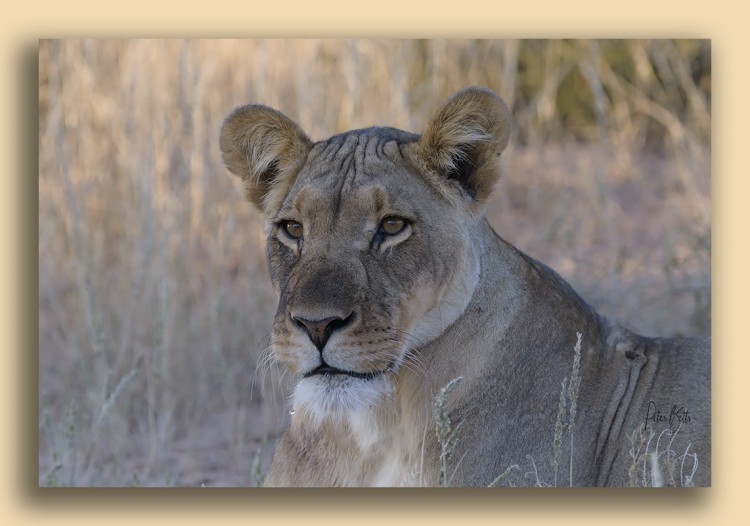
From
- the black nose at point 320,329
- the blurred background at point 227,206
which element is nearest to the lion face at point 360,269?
the black nose at point 320,329

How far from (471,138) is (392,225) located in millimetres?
294

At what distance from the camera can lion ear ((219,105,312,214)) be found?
3289 millimetres

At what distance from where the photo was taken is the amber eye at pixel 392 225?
3.09 meters

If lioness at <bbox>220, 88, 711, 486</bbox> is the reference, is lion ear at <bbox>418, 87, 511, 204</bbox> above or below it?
above

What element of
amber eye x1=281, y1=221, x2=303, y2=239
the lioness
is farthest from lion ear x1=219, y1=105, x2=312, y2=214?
amber eye x1=281, y1=221, x2=303, y2=239

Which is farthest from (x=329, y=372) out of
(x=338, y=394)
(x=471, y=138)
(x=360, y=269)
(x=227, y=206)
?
(x=227, y=206)

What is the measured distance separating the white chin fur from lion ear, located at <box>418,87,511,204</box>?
21.3 inches

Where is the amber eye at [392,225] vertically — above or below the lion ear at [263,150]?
below

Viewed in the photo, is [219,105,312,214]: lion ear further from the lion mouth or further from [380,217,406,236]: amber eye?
the lion mouth

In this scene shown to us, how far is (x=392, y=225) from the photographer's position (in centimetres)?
310

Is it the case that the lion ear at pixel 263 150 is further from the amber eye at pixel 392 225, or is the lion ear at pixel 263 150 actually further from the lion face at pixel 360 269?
the amber eye at pixel 392 225

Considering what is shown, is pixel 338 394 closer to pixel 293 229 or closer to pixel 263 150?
pixel 293 229

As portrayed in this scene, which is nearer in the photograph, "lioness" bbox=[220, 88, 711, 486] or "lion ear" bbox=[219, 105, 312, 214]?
"lioness" bbox=[220, 88, 711, 486]
